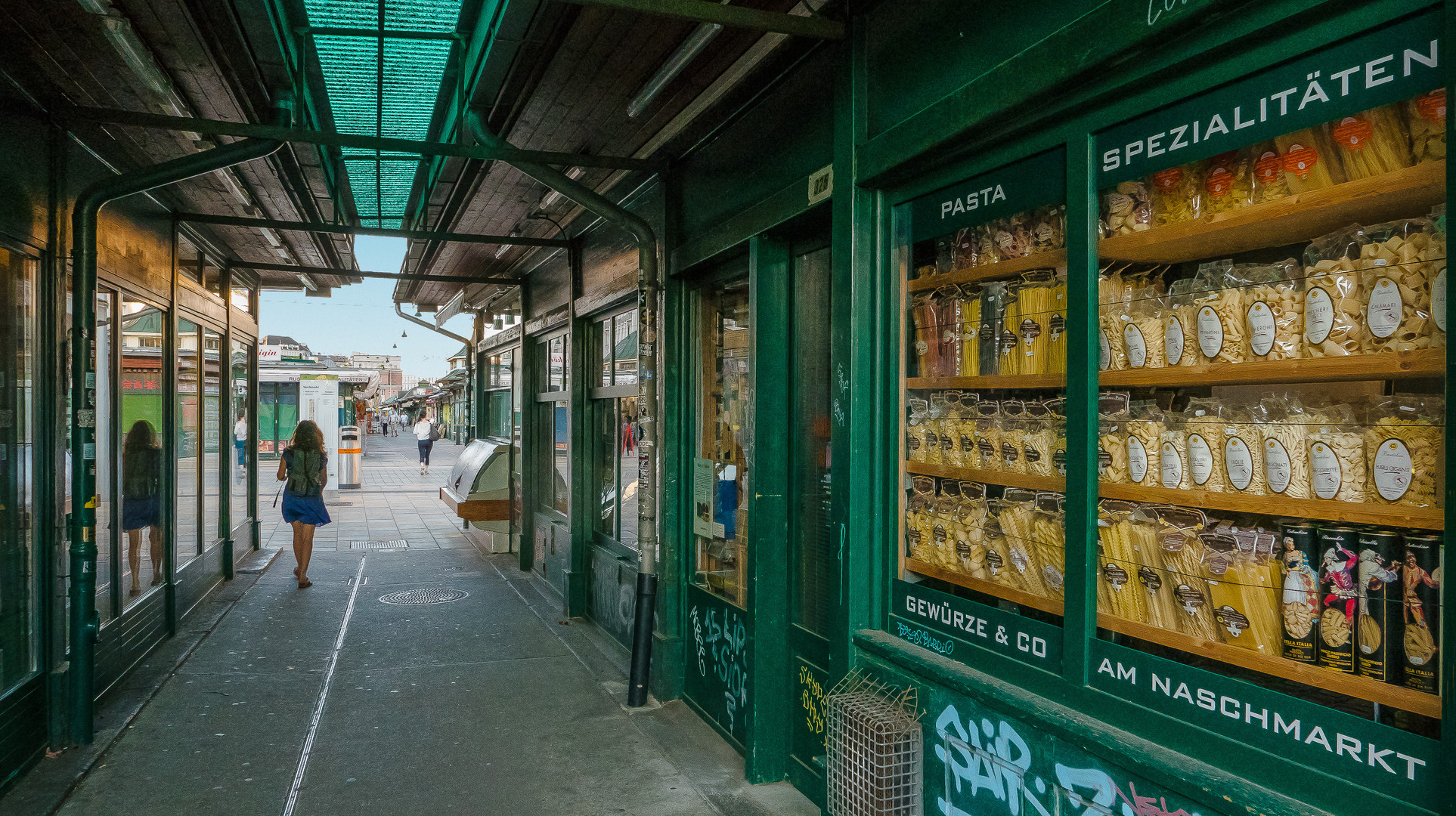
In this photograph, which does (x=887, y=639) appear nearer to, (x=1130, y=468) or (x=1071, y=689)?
(x=1071, y=689)

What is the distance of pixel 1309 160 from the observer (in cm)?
208

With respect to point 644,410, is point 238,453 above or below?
below

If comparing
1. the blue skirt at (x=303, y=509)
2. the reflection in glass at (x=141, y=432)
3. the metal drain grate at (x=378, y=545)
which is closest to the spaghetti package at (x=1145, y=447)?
the reflection in glass at (x=141, y=432)

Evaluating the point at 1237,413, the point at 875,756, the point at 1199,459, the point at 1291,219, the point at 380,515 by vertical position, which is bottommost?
the point at 380,515

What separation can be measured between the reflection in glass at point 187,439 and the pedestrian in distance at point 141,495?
37 centimetres

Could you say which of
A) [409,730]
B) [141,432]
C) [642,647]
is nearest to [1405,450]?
[642,647]

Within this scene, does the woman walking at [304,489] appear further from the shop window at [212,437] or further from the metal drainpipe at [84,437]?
the metal drainpipe at [84,437]

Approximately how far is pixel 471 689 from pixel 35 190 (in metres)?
3.71

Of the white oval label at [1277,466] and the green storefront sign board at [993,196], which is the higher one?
the green storefront sign board at [993,196]

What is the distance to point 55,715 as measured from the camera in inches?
184

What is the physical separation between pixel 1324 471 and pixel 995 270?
4.15ft

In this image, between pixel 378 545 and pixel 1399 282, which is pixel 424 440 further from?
pixel 1399 282

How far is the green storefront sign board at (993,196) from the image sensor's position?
270cm

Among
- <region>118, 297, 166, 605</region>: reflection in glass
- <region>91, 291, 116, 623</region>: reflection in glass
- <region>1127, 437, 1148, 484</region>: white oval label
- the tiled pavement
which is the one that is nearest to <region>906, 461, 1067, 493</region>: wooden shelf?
<region>1127, 437, 1148, 484</region>: white oval label
